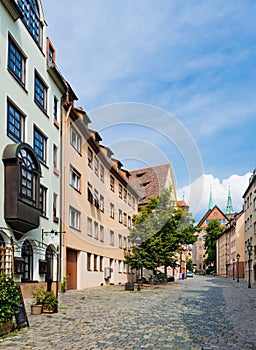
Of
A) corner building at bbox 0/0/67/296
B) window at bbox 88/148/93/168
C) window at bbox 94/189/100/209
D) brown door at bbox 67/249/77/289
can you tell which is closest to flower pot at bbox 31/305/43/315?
corner building at bbox 0/0/67/296

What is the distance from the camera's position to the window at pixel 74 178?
2850cm

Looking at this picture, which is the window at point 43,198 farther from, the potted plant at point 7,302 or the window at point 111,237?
the window at point 111,237

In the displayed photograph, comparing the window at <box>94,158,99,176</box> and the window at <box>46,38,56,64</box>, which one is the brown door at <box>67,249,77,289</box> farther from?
the window at <box>46,38,56,64</box>

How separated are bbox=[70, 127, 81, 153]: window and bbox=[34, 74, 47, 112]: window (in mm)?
5389

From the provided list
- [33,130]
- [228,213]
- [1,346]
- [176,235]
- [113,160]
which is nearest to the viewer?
[1,346]

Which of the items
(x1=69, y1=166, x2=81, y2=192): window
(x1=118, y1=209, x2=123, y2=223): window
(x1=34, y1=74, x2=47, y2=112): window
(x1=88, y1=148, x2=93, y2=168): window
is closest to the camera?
(x1=34, y1=74, x2=47, y2=112): window

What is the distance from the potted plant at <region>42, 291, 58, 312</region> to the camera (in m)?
14.1

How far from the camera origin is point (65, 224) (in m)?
26.7

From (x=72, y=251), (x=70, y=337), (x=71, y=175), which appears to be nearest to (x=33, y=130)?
(x=71, y=175)

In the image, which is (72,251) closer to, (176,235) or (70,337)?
(176,235)

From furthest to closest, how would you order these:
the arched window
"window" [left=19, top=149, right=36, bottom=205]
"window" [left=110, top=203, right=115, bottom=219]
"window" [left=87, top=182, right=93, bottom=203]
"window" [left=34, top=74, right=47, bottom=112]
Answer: "window" [left=110, top=203, right=115, bottom=219]
"window" [left=87, top=182, right=93, bottom=203]
"window" [left=34, top=74, right=47, bottom=112]
the arched window
"window" [left=19, top=149, right=36, bottom=205]

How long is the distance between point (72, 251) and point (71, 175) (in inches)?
208

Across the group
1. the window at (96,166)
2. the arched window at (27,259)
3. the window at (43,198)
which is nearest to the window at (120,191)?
the window at (96,166)

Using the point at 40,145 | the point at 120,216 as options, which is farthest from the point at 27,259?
the point at 120,216
